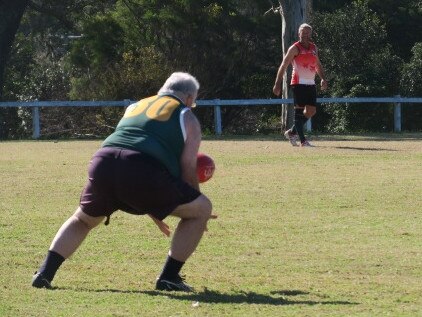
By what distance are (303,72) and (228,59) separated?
14696 mm

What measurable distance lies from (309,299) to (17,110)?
2827 centimetres

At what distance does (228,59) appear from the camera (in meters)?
34.8

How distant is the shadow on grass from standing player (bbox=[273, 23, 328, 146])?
11516 millimetres

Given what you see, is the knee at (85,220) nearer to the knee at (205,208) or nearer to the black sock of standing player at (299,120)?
the knee at (205,208)

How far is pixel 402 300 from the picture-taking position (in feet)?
25.7

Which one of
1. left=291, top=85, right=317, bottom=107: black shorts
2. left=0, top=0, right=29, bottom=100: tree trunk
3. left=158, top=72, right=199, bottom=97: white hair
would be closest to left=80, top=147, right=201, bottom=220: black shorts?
left=158, top=72, right=199, bottom=97: white hair

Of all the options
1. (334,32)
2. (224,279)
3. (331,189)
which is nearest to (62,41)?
(334,32)

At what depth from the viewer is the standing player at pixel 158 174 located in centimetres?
813

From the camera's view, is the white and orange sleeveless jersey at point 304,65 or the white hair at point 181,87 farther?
the white and orange sleeveless jersey at point 304,65

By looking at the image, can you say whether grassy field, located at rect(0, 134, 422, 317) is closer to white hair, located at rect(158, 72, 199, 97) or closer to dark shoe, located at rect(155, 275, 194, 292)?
dark shoe, located at rect(155, 275, 194, 292)

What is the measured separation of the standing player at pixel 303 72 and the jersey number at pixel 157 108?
Answer: 1125 centimetres

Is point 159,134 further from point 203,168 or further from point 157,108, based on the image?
point 203,168

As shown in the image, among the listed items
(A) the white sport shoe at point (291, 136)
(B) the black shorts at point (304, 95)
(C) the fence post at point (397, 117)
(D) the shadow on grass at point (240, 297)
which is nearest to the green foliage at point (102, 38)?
(C) the fence post at point (397, 117)

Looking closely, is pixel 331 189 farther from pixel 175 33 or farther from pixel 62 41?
pixel 62 41
